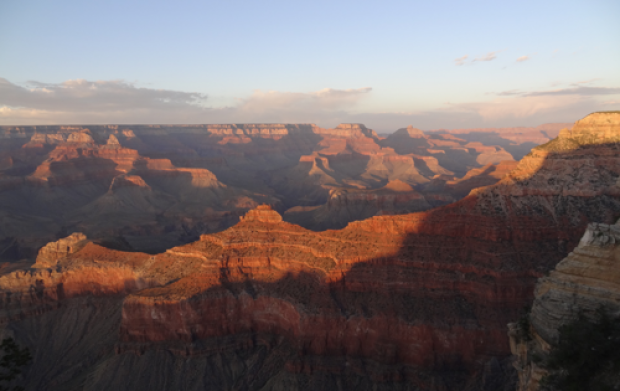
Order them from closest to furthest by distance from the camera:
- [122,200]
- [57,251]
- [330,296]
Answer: [330,296] → [57,251] → [122,200]

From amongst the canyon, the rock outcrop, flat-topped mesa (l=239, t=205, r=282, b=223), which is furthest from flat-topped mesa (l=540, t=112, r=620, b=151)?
the rock outcrop

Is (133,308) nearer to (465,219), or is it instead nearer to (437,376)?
(437,376)

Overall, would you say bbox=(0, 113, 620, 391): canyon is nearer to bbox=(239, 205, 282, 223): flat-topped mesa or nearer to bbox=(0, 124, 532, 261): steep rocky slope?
bbox=(239, 205, 282, 223): flat-topped mesa

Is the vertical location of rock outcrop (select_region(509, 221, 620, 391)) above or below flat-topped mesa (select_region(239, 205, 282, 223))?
above

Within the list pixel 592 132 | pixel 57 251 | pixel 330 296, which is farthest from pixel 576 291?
pixel 57 251

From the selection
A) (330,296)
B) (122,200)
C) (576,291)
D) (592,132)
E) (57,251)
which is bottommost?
(122,200)

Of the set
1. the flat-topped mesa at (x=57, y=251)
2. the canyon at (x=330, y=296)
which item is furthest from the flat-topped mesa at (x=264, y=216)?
the flat-topped mesa at (x=57, y=251)

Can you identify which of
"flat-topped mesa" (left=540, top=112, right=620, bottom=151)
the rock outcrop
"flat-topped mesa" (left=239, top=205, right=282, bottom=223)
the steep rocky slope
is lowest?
the steep rocky slope

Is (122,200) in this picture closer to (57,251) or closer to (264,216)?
(57,251)

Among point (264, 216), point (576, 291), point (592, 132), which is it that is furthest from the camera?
point (592, 132)

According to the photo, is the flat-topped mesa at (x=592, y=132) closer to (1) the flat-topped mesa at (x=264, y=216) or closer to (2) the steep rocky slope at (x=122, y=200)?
(1) the flat-topped mesa at (x=264, y=216)

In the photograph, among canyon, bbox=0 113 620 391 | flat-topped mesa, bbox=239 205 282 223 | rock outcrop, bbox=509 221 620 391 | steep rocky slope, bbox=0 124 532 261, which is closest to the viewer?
rock outcrop, bbox=509 221 620 391

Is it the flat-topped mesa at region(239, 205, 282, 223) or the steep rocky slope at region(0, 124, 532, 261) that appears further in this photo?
the steep rocky slope at region(0, 124, 532, 261)
